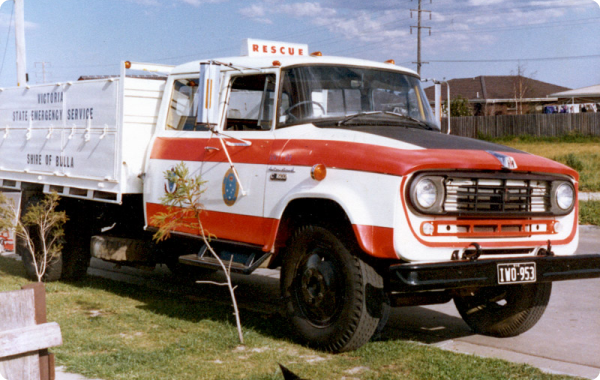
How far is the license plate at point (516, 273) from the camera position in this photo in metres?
5.31

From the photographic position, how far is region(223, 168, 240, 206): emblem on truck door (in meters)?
6.55

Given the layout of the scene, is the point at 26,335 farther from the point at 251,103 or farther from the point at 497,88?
the point at 497,88

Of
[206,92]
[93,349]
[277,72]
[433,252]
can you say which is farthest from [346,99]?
[93,349]

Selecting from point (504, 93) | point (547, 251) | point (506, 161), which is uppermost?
point (504, 93)

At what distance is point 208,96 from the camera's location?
583 centimetres

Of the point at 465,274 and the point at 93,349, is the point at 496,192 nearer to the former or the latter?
the point at 465,274

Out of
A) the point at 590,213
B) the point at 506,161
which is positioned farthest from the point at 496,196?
the point at 590,213

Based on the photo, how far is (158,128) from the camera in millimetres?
7754

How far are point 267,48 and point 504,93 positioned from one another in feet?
172

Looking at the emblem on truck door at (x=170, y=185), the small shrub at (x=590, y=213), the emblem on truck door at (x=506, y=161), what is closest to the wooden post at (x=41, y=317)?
the emblem on truck door at (x=170, y=185)

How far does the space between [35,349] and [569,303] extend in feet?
19.7

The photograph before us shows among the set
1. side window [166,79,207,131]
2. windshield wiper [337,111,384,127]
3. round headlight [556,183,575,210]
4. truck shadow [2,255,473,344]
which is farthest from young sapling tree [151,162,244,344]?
round headlight [556,183,575,210]

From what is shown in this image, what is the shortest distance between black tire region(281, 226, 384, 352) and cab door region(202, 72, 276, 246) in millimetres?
448

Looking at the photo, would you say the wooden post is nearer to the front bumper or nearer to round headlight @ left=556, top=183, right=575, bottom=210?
the front bumper
